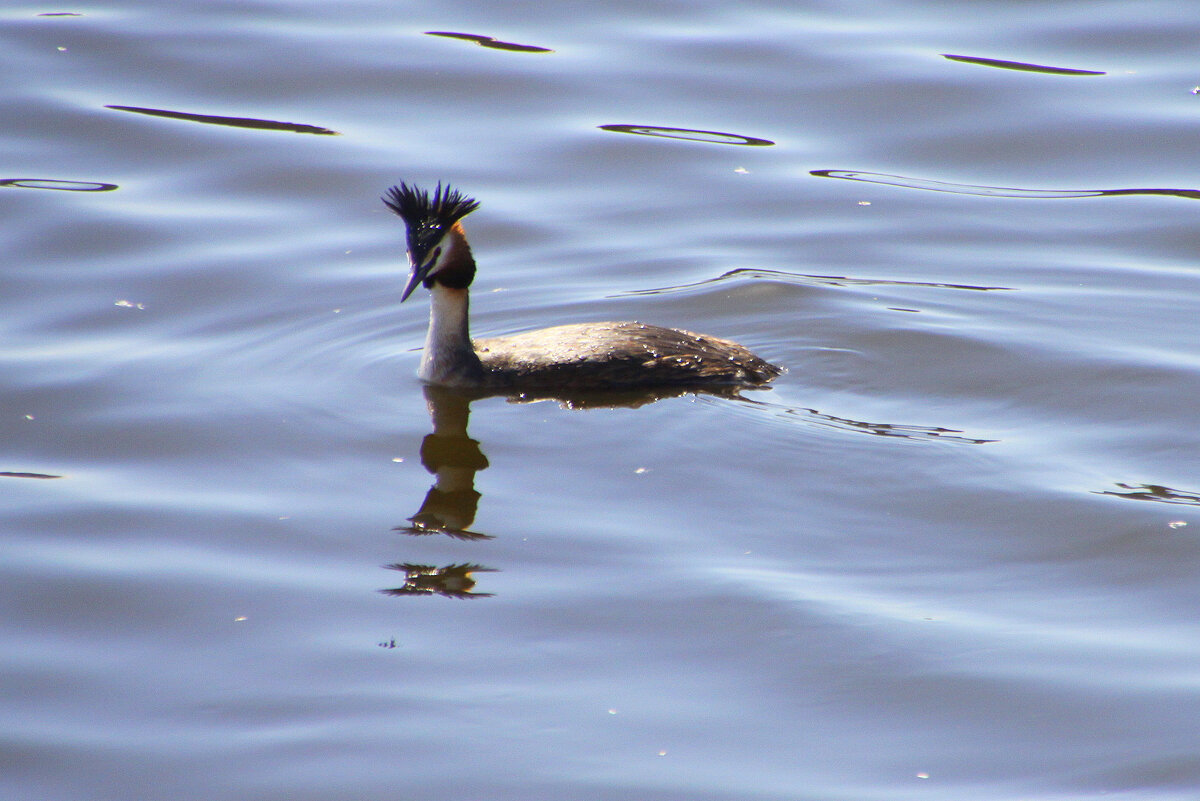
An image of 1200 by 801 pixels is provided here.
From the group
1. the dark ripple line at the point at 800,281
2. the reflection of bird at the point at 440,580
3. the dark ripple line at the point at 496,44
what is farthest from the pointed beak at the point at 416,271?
the dark ripple line at the point at 496,44

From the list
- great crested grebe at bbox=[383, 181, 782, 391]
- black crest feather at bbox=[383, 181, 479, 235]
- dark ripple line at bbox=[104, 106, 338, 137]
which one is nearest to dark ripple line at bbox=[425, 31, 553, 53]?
dark ripple line at bbox=[104, 106, 338, 137]

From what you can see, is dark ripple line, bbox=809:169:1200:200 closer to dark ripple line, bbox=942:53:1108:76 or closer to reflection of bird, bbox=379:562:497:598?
dark ripple line, bbox=942:53:1108:76

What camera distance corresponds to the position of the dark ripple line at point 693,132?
47.1 ft

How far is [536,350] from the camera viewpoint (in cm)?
975

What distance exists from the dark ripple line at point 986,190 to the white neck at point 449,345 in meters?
4.95

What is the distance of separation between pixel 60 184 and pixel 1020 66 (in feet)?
31.5

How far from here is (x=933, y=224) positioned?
12531 mm

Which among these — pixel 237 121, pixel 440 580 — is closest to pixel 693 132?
pixel 237 121

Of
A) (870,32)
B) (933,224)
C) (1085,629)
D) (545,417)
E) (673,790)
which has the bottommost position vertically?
(673,790)

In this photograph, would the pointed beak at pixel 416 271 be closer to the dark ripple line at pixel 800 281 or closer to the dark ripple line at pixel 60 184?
the dark ripple line at pixel 800 281

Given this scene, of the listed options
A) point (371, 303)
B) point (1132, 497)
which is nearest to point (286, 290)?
point (371, 303)

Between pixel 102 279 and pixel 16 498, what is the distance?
3727 mm

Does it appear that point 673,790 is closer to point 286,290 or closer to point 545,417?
point 545,417

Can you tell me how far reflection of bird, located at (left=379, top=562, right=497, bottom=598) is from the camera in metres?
7.13
